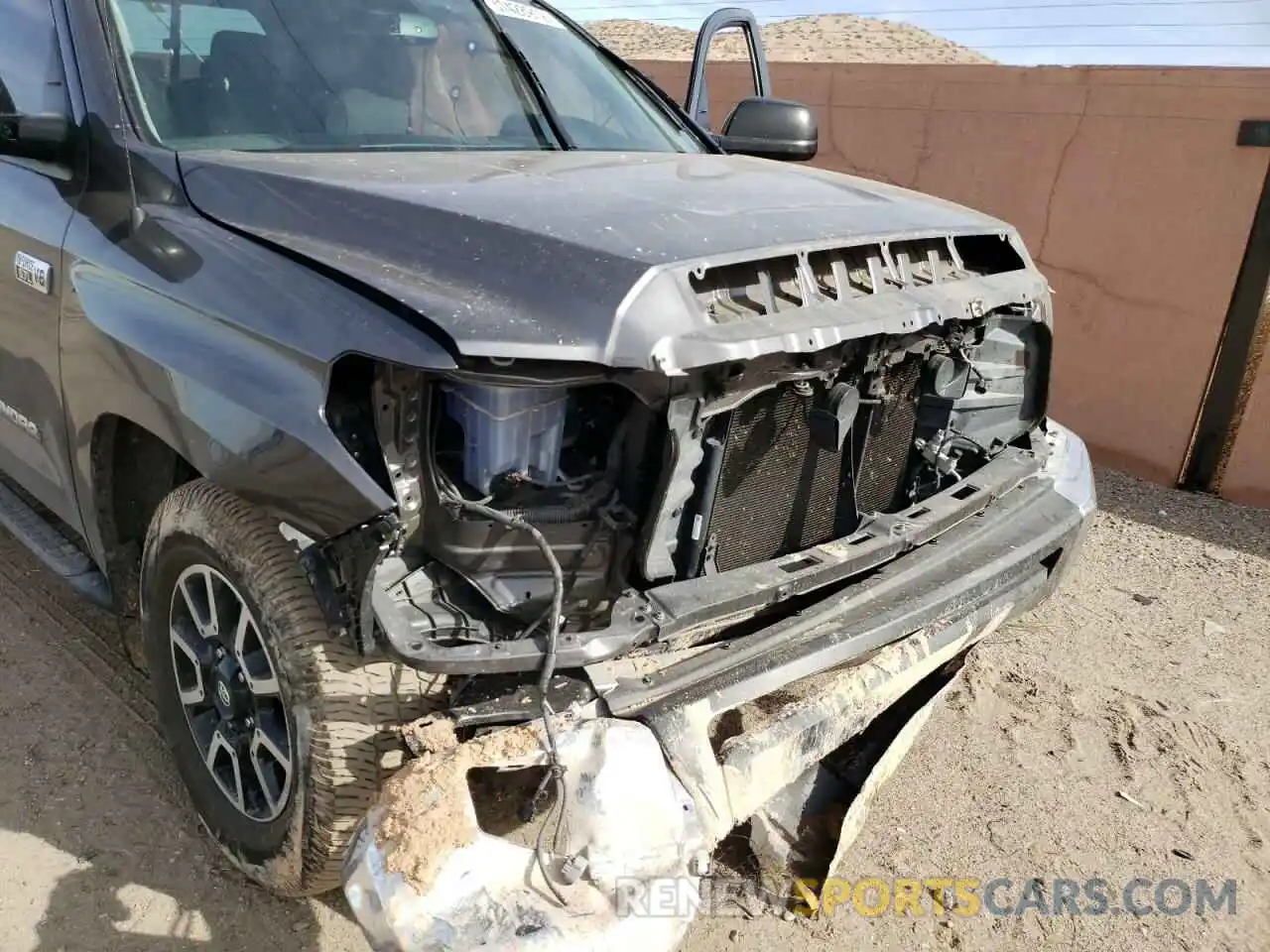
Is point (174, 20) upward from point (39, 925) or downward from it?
upward

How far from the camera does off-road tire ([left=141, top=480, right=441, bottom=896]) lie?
1.89m

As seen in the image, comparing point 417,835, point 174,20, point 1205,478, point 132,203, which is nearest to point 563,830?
point 417,835

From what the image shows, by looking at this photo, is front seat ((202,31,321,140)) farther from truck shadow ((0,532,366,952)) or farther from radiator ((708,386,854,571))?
truck shadow ((0,532,366,952))

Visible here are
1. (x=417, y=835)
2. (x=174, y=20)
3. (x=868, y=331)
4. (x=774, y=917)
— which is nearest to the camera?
(x=417, y=835)

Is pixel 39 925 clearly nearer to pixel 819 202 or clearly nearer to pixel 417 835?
pixel 417 835

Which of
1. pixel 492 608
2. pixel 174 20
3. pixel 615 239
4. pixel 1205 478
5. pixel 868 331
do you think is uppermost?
pixel 174 20

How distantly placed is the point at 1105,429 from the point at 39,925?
5252 millimetres

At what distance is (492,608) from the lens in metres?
1.89

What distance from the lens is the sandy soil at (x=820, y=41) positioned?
21922mm

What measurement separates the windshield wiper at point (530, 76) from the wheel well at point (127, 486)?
143 cm

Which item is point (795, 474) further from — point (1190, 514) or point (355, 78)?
point (1190, 514)

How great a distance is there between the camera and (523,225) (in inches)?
75.7

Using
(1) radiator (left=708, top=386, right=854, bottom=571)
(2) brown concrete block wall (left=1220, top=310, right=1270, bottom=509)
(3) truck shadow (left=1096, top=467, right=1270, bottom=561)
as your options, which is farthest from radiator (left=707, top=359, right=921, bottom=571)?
(2) brown concrete block wall (left=1220, top=310, right=1270, bottom=509)

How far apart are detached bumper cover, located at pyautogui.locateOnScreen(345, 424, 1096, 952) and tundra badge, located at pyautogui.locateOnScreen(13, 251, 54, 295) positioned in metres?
1.65
